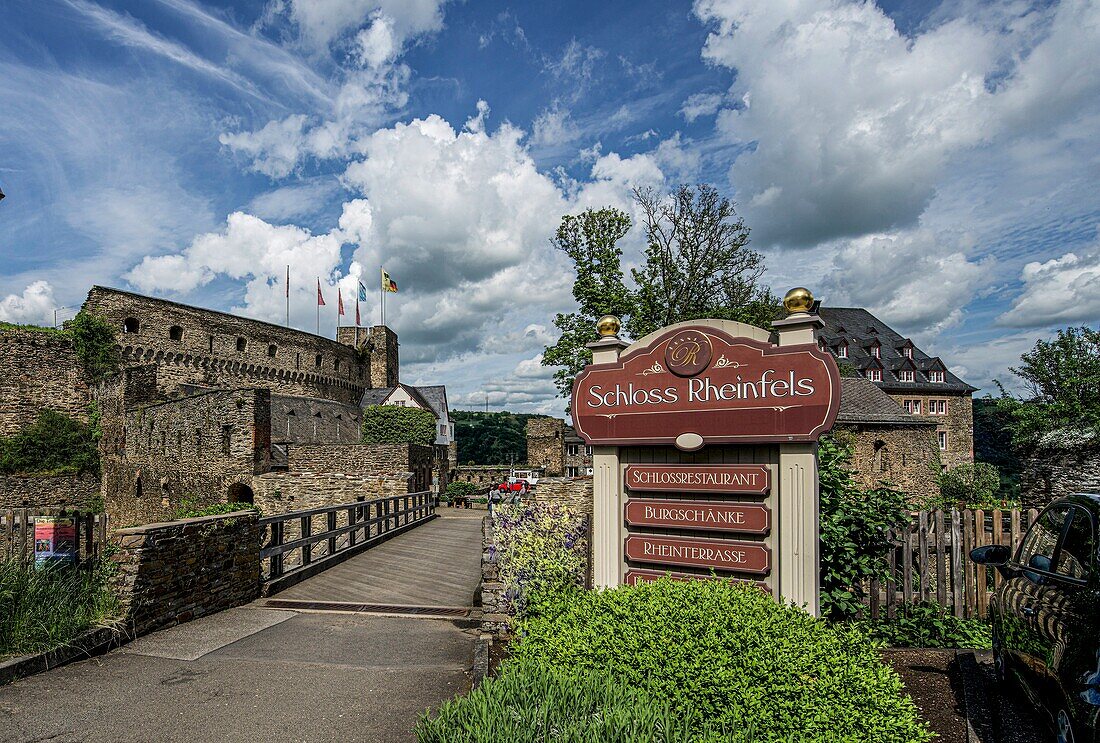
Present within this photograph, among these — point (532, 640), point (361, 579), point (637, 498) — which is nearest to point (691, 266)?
point (361, 579)

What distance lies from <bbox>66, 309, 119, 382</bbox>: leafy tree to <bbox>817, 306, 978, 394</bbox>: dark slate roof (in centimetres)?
4841

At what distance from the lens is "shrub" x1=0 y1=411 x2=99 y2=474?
29.8 meters

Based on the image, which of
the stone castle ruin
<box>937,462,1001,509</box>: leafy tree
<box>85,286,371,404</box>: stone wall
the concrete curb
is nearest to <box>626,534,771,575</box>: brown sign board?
the concrete curb

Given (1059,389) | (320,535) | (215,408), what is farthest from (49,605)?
(1059,389)

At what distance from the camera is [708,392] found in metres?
4.89

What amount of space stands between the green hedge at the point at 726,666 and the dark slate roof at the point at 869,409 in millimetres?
26460

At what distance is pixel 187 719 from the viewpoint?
14.2ft

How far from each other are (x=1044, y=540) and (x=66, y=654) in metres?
7.76

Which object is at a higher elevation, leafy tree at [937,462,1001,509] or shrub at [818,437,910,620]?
shrub at [818,437,910,620]

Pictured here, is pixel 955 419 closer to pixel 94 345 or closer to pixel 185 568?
pixel 185 568

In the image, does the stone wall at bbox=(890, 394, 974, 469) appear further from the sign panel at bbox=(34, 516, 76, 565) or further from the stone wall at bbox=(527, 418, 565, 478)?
A: the sign panel at bbox=(34, 516, 76, 565)

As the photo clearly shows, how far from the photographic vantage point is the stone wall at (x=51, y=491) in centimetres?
2775

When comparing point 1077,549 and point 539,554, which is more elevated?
point 1077,549

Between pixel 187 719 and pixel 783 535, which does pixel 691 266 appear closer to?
pixel 783 535
